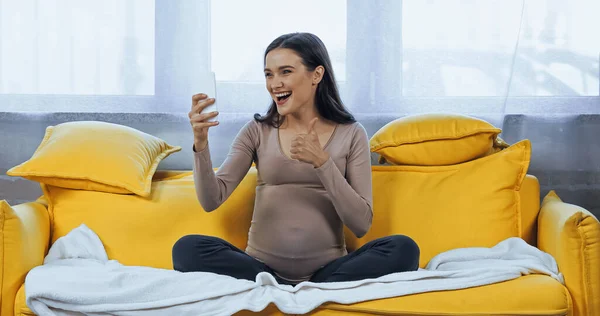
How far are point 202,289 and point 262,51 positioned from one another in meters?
1.07

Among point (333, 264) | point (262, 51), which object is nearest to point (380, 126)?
point (262, 51)

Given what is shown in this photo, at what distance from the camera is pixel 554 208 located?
1.99 metres

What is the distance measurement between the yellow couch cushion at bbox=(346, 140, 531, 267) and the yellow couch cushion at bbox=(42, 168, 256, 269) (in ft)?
1.17

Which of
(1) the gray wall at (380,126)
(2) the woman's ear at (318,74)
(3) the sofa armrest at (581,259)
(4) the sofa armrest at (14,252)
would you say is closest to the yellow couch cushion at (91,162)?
(4) the sofa armrest at (14,252)

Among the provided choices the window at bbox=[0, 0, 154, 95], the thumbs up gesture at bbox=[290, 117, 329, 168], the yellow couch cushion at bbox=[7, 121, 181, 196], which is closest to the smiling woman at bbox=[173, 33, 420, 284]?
the thumbs up gesture at bbox=[290, 117, 329, 168]

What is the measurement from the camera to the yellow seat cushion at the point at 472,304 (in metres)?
1.58

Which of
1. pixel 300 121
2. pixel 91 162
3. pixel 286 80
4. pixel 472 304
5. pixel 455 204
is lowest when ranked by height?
pixel 472 304

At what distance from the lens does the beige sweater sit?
184 centimetres

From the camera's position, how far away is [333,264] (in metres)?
1.82

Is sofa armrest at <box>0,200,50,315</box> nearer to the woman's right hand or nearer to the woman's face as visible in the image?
the woman's right hand

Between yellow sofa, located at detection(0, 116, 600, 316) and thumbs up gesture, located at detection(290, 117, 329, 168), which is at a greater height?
thumbs up gesture, located at detection(290, 117, 329, 168)

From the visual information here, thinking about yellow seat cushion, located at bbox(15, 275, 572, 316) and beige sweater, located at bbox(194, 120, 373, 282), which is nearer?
yellow seat cushion, located at bbox(15, 275, 572, 316)

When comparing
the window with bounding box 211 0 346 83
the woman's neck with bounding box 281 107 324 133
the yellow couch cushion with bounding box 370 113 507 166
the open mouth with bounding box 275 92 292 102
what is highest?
the window with bounding box 211 0 346 83

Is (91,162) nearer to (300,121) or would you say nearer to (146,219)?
(146,219)
